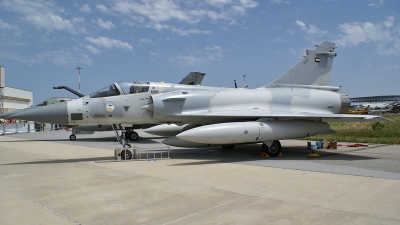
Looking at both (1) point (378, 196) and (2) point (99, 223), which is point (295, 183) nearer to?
(1) point (378, 196)

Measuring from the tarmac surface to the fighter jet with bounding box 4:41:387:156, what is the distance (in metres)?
1.30

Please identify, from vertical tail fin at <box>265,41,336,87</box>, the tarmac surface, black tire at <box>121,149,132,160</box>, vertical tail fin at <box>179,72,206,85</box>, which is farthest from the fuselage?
vertical tail fin at <box>179,72,206,85</box>

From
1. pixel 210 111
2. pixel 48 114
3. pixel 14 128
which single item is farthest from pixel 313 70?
pixel 14 128

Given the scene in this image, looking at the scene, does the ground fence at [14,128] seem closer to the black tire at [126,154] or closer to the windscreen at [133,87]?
the windscreen at [133,87]

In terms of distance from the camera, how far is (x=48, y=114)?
29.2ft

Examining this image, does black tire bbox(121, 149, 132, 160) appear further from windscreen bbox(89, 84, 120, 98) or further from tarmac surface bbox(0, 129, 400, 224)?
windscreen bbox(89, 84, 120, 98)

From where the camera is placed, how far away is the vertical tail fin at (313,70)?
40.3 ft

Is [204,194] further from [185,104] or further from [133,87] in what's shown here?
[133,87]

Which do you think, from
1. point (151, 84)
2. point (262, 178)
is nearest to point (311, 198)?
point (262, 178)

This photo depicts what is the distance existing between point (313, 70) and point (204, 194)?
30.6 ft

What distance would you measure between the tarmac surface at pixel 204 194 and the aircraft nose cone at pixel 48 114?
Answer: 1515 millimetres

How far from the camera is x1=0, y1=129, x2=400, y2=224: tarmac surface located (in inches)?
155

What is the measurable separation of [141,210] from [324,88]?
34.4 feet

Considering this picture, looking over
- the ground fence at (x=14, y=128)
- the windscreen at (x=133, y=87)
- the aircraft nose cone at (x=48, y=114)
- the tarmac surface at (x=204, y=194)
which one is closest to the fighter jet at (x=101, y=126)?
the windscreen at (x=133, y=87)
